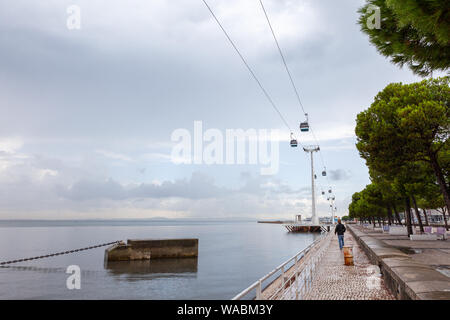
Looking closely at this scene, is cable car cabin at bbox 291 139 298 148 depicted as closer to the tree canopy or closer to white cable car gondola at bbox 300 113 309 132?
white cable car gondola at bbox 300 113 309 132

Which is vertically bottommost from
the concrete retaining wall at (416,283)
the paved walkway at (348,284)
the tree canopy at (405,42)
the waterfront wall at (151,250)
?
the waterfront wall at (151,250)

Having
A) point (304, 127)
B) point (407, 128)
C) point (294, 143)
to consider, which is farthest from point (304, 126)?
point (407, 128)

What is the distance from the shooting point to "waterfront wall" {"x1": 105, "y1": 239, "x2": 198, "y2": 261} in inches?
1297

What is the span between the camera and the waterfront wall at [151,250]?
32.9m

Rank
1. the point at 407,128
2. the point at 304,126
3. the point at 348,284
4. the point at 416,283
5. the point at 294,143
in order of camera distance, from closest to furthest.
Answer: the point at 416,283, the point at 348,284, the point at 407,128, the point at 304,126, the point at 294,143

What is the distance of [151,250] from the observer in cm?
3409

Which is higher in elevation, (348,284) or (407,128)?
(407,128)

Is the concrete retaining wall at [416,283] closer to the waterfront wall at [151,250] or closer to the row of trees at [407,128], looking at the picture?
the row of trees at [407,128]

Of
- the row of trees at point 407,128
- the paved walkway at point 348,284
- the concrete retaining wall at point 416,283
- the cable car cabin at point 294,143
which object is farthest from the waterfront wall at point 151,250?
the concrete retaining wall at point 416,283

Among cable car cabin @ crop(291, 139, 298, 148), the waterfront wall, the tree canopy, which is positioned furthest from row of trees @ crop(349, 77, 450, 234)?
the waterfront wall

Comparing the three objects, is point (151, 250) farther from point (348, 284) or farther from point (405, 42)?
point (405, 42)
